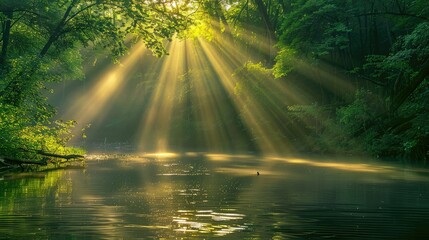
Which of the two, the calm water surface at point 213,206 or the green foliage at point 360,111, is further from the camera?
the green foliage at point 360,111

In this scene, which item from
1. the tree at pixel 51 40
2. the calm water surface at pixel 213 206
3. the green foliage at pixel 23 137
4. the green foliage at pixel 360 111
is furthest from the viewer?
the green foliage at pixel 360 111

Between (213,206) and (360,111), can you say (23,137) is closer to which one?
(213,206)

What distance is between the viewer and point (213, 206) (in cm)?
1483

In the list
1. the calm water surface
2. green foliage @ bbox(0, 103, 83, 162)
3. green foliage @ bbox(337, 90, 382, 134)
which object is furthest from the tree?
green foliage @ bbox(337, 90, 382, 134)

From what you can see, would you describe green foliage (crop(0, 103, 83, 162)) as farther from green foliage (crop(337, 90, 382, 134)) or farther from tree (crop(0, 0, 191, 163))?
green foliage (crop(337, 90, 382, 134))

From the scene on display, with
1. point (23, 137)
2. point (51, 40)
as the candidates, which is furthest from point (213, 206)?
point (51, 40)

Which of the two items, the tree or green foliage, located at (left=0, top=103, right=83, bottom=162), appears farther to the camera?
the tree

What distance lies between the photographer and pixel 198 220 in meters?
12.4

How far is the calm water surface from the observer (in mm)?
11055

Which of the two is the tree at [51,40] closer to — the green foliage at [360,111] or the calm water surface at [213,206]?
the calm water surface at [213,206]

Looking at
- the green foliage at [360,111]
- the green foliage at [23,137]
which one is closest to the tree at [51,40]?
the green foliage at [23,137]

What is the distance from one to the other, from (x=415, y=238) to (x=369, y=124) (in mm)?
33821

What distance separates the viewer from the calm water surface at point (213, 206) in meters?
11.1

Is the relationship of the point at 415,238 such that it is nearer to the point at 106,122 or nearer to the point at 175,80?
the point at 175,80
